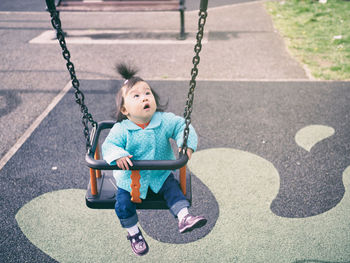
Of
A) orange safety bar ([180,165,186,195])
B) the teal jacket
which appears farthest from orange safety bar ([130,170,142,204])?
orange safety bar ([180,165,186,195])

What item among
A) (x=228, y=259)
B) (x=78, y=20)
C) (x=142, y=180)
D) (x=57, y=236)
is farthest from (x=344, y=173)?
(x=78, y=20)

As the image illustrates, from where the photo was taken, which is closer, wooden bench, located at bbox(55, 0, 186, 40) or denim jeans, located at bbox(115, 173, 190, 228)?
denim jeans, located at bbox(115, 173, 190, 228)

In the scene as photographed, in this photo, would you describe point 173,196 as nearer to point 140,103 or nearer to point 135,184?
point 135,184

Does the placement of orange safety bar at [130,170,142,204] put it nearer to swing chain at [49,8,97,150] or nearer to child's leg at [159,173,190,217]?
child's leg at [159,173,190,217]

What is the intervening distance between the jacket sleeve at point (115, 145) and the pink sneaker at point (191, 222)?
0.56 metres

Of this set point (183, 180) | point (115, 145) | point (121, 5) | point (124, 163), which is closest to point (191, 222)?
point (183, 180)

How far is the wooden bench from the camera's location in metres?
6.70

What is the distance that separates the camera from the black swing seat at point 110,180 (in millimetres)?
1827

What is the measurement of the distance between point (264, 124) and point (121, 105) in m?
2.48

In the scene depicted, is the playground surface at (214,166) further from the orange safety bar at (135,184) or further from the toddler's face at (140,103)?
the toddler's face at (140,103)

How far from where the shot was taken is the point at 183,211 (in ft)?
6.80

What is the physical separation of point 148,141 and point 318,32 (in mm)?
6634

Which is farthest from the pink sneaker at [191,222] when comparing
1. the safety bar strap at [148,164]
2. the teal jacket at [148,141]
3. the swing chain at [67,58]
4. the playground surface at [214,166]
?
the swing chain at [67,58]

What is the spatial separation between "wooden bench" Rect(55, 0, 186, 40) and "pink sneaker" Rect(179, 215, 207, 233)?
5.54 meters
